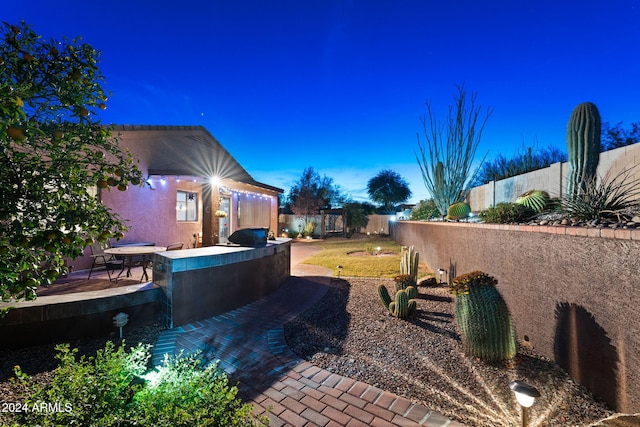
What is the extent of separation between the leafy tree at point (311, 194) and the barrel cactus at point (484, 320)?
63.7ft

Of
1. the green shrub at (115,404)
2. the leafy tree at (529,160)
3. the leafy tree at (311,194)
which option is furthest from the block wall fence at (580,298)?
the leafy tree at (311,194)

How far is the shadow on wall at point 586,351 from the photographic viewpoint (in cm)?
263

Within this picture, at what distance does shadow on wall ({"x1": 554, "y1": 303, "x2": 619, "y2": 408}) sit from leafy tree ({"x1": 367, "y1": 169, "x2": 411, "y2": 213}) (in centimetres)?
3205

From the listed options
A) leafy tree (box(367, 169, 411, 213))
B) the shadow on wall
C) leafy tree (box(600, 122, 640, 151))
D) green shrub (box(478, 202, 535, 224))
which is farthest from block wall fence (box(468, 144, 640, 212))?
leafy tree (box(367, 169, 411, 213))

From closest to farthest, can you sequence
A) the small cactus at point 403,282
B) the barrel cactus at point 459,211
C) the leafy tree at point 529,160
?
the small cactus at point 403,282 < the barrel cactus at point 459,211 < the leafy tree at point 529,160

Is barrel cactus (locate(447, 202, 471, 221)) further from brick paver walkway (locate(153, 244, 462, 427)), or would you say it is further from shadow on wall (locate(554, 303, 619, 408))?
brick paver walkway (locate(153, 244, 462, 427))

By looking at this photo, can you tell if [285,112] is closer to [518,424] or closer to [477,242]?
[477,242]

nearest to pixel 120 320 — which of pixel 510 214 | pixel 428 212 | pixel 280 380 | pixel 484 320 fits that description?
pixel 280 380

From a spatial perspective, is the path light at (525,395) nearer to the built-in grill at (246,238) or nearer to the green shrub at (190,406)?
the green shrub at (190,406)

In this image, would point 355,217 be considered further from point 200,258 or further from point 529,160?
point 200,258

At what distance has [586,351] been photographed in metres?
2.94

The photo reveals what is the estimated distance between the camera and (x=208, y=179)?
912cm

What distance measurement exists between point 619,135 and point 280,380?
63.5 ft

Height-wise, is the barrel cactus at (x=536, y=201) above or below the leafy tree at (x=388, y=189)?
below
